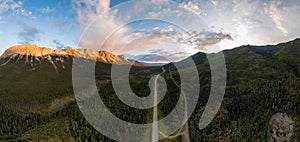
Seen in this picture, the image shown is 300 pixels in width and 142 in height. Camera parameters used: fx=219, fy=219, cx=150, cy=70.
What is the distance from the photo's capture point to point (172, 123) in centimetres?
9875

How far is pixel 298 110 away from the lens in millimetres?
96125

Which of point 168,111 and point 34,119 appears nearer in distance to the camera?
point 168,111

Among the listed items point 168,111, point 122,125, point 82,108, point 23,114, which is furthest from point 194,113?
point 23,114

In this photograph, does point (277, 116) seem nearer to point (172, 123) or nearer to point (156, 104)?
point (172, 123)

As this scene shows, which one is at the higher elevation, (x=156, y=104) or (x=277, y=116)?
(x=156, y=104)

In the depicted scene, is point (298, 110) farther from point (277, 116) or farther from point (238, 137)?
point (238, 137)

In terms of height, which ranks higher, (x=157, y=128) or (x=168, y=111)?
(x=168, y=111)

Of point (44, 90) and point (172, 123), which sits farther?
point (44, 90)

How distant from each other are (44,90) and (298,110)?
170 m

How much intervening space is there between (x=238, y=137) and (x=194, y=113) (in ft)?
73.1

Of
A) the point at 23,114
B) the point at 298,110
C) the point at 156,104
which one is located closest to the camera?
the point at 298,110

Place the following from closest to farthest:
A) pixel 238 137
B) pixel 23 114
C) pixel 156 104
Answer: pixel 238 137
pixel 156 104
pixel 23 114

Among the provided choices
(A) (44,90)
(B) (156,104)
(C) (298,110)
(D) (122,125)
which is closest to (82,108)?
(D) (122,125)

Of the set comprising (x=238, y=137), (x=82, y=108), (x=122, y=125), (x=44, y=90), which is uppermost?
(x=44, y=90)
